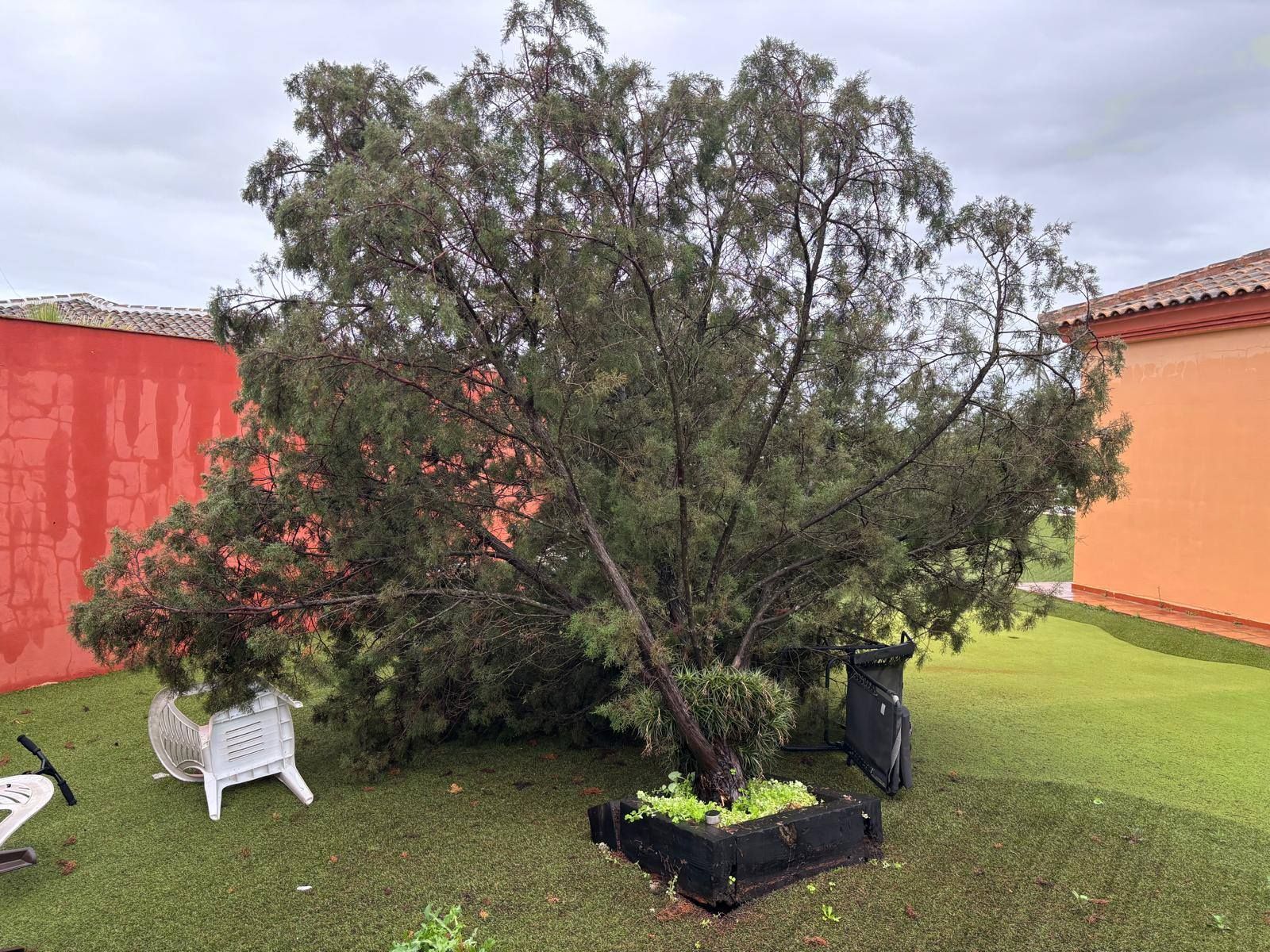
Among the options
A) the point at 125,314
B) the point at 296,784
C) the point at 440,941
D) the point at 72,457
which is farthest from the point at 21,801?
the point at 125,314

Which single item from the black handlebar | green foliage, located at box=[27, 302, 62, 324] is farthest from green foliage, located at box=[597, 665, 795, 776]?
green foliage, located at box=[27, 302, 62, 324]

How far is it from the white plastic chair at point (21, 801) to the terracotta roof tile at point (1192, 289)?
9.66m

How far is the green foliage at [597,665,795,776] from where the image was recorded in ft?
13.0

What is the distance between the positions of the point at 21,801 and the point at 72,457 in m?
4.56

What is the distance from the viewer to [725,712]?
156 inches

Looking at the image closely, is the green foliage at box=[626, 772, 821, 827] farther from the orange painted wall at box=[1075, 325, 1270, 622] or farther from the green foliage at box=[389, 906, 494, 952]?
the orange painted wall at box=[1075, 325, 1270, 622]

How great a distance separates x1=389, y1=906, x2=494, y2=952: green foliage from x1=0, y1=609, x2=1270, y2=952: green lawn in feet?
0.52

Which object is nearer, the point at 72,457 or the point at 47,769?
the point at 47,769

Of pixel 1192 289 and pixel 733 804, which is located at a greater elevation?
pixel 1192 289

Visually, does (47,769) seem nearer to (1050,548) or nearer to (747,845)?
(747,845)

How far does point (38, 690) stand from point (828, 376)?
715 centimetres

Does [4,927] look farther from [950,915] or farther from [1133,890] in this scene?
[1133,890]

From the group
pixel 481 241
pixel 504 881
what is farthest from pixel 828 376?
pixel 504 881

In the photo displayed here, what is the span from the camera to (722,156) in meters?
4.45
